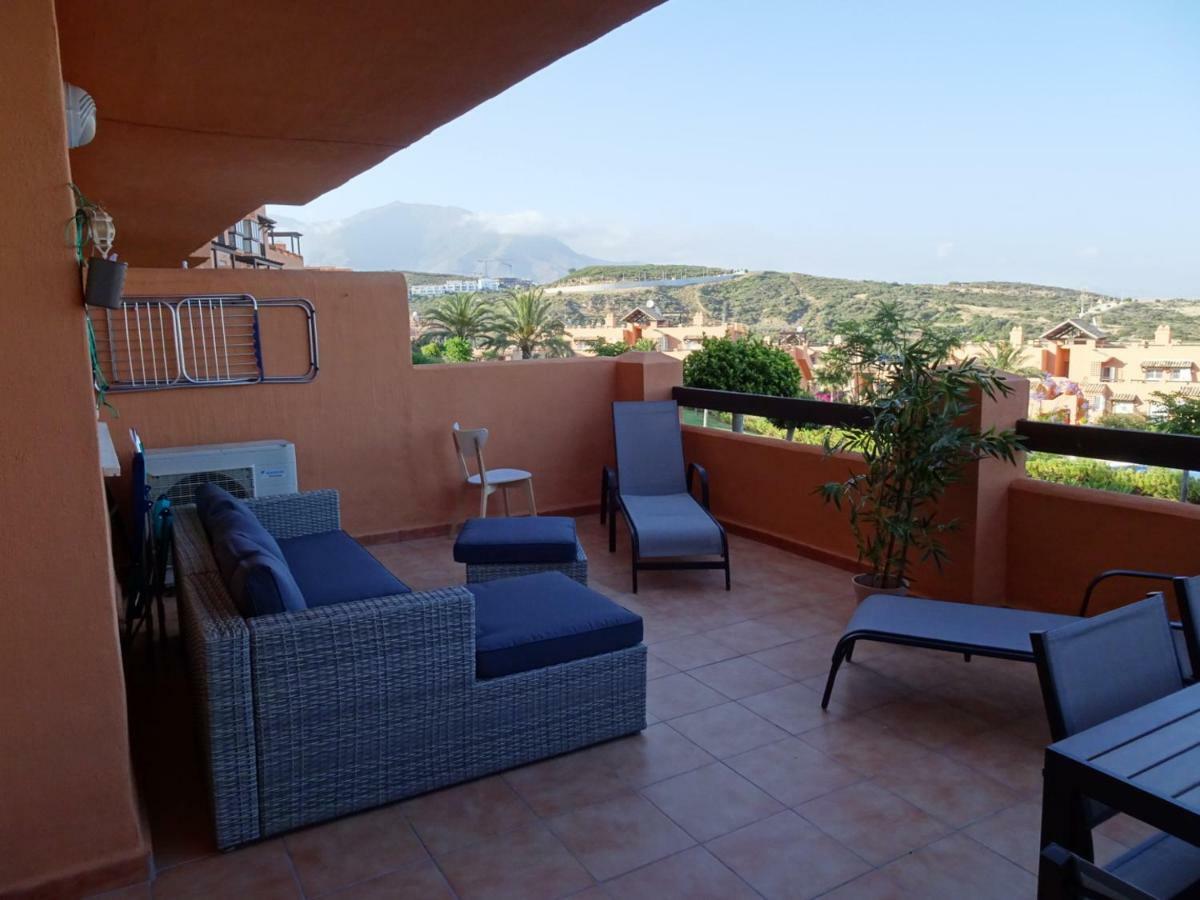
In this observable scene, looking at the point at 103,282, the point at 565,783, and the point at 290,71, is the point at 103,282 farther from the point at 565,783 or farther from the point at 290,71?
the point at 565,783

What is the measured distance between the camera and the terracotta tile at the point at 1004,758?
112 inches

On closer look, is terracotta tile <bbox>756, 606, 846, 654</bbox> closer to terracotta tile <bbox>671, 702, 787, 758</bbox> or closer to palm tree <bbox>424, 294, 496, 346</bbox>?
terracotta tile <bbox>671, 702, 787, 758</bbox>

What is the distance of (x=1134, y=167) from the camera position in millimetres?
28500

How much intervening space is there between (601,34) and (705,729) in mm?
2578

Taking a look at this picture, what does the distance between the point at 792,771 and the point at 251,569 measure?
1.89m

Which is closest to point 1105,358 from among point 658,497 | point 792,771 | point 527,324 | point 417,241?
point 527,324

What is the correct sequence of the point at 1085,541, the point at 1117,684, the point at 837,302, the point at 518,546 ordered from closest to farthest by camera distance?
the point at 1117,684, the point at 1085,541, the point at 518,546, the point at 837,302

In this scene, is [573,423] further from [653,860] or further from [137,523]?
[653,860]

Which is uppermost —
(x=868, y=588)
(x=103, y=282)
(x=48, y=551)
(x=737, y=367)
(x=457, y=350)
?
(x=103, y=282)

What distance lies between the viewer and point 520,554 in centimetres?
430

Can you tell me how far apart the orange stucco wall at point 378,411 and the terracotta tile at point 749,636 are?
2.62m

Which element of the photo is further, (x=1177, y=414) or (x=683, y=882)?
(x=1177, y=414)

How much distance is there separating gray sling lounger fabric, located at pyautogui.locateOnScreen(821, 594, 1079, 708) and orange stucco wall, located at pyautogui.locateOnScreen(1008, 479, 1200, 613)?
0.62m

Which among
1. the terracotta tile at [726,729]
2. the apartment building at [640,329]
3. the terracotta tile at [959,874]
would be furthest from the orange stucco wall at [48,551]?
the apartment building at [640,329]
